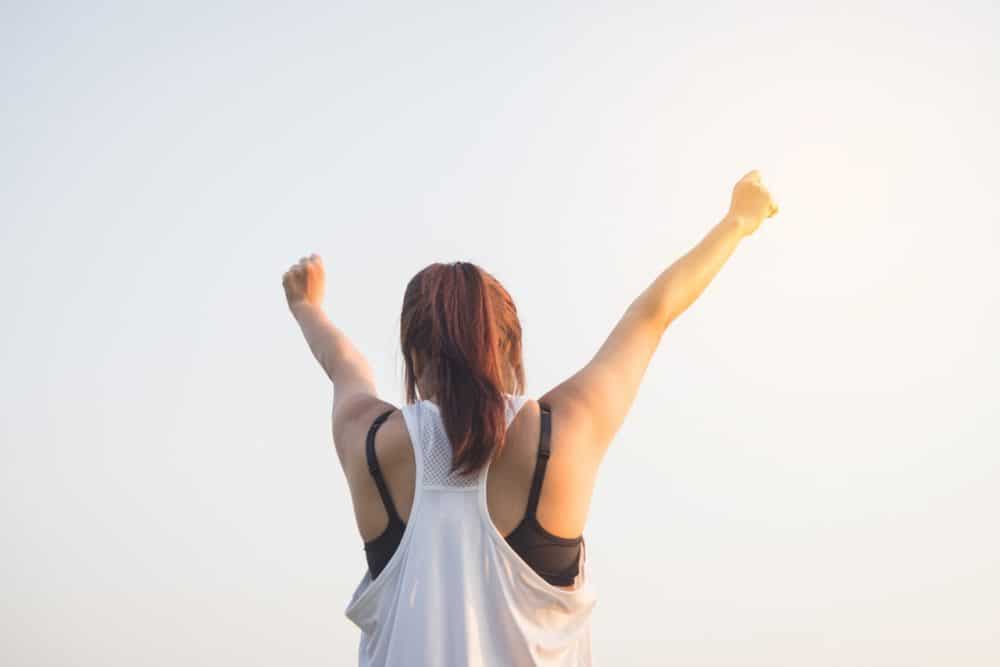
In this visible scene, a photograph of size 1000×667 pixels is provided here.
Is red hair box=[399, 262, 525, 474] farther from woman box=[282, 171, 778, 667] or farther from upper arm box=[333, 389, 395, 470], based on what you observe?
upper arm box=[333, 389, 395, 470]

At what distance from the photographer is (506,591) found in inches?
129

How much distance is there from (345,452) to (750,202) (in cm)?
161

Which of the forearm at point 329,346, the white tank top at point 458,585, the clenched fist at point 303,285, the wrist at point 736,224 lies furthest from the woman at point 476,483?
the clenched fist at point 303,285

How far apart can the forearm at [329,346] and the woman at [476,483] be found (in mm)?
296

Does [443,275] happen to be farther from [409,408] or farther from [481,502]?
[481,502]

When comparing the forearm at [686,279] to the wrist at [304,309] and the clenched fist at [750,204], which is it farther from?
the wrist at [304,309]

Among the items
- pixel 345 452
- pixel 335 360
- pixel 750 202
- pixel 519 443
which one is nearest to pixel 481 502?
pixel 519 443

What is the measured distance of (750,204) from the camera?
4.02 m

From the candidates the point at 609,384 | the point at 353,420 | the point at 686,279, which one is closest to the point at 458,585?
the point at 353,420

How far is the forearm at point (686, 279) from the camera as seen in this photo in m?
3.56

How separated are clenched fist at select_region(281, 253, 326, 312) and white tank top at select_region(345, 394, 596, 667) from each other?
109 cm

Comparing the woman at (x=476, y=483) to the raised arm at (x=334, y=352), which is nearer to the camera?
the woman at (x=476, y=483)

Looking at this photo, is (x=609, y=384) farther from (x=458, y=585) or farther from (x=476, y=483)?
(x=458, y=585)

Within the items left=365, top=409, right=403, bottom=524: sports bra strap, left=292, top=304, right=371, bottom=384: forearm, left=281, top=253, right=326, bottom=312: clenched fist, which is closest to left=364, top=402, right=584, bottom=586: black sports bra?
left=365, top=409, right=403, bottom=524: sports bra strap
